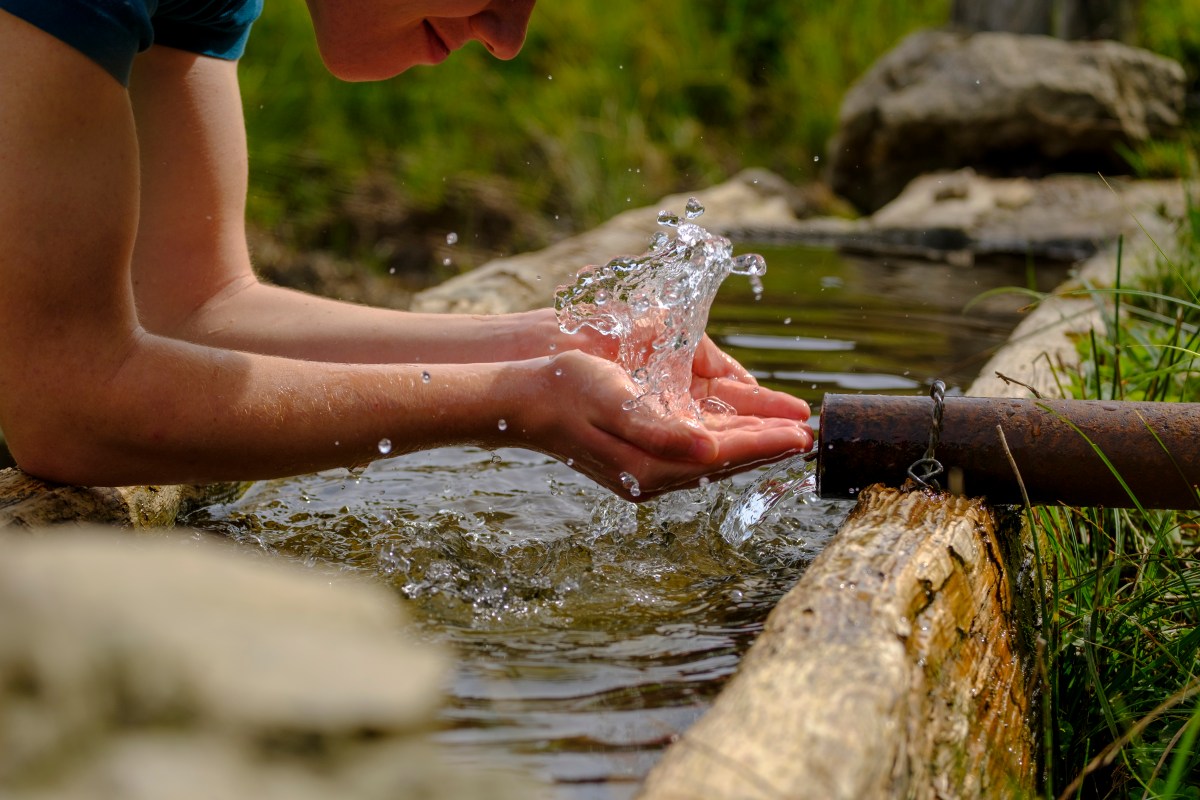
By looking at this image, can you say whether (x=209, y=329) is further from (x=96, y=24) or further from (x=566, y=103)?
(x=566, y=103)

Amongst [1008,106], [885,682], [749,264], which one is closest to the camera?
[885,682]

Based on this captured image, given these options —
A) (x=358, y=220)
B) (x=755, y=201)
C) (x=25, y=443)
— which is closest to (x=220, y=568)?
(x=25, y=443)

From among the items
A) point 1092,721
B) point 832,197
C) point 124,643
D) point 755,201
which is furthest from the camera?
point 832,197

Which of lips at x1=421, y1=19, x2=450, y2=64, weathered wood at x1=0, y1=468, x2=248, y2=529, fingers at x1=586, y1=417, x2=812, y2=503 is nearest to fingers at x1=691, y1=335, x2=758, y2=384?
fingers at x1=586, y1=417, x2=812, y2=503

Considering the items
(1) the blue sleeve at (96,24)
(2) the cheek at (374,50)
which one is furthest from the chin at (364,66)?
(1) the blue sleeve at (96,24)

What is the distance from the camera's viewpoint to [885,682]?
1459mm

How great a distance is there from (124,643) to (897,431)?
1.40 metres

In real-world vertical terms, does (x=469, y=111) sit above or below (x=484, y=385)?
above

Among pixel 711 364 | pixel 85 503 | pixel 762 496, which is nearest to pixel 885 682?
pixel 762 496

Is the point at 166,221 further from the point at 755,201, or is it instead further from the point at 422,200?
the point at 422,200

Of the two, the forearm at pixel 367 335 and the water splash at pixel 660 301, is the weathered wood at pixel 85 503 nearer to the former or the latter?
the forearm at pixel 367 335

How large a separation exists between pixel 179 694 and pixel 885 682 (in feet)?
2.51

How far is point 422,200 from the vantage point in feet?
27.5

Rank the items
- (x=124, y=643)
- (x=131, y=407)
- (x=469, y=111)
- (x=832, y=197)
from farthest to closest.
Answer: (x=469, y=111)
(x=832, y=197)
(x=131, y=407)
(x=124, y=643)
